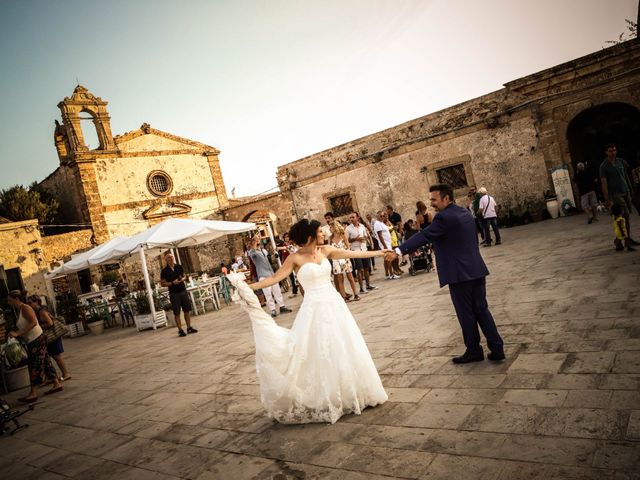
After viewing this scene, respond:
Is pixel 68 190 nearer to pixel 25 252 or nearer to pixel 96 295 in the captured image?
pixel 25 252

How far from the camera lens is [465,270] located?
3.61m

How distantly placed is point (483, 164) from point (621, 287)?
42.1 feet

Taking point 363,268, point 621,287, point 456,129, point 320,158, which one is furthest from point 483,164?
point 621,287

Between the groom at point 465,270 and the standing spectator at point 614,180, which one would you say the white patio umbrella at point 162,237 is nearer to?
the groom at point 465,270

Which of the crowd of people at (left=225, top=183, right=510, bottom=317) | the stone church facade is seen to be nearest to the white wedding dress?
the crowd of people at (left=225, top=183, right=510, bottom=317)

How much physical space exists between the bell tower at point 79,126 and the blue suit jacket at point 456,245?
2367cm

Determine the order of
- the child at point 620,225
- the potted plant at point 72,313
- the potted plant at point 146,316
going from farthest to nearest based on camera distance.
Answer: the potted plant at point 72,313 < the potted plant at point 146,316 < the child at point 620,225

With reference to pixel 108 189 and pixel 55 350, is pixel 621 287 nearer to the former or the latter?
pixel 55 350

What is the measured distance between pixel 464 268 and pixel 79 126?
2533 centimetres

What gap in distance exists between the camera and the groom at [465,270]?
11.9 feet

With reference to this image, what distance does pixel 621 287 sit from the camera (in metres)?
4.74

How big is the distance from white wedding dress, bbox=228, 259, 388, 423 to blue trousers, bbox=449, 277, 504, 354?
1.02 metres

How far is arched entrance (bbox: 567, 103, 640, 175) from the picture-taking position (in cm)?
1555

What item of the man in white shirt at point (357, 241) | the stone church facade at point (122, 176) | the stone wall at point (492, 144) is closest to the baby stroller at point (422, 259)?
the man in white shirt at point (357, 241)
